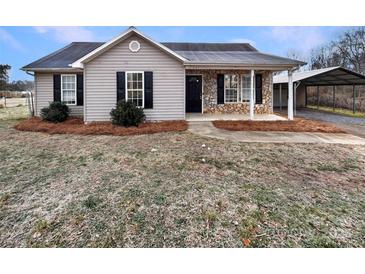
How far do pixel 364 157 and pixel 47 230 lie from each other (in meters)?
6.65

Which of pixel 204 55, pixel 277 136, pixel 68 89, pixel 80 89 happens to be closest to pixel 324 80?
pixel 204 55

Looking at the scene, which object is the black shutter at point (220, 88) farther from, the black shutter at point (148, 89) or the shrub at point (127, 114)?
the shrub at point (127, 114)

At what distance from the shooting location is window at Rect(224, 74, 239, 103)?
1360 centimetres

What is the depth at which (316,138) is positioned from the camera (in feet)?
27.4

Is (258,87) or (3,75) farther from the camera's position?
(3,75)

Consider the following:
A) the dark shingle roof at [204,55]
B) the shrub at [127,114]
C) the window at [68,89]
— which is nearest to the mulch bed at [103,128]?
the shrub at [127,114]

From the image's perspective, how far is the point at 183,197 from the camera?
13.3 feet

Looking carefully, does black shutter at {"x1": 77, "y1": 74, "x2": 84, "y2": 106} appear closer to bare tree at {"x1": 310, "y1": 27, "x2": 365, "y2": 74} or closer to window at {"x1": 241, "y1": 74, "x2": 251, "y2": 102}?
window at {"x1": 241, "y1": 74, "x2": 251, "y2": 102}

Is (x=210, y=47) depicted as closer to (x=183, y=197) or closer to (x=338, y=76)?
(x=338, y=76)

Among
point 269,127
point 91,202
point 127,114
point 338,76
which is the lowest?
point 91,202

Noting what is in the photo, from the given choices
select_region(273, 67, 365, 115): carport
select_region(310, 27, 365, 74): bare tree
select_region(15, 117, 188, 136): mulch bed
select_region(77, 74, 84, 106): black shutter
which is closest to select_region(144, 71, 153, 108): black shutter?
select_region(15, 117, 188, 136): mulch bed

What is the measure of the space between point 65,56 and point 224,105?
8771 mm
